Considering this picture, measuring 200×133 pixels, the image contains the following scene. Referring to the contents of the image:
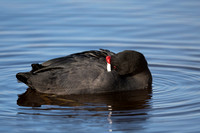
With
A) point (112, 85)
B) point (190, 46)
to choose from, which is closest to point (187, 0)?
Answer: point (190, 46)

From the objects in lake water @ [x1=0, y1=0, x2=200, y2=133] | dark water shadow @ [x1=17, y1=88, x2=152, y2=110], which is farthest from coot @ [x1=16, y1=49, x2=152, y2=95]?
lake water @ [x1=0, y1=0, x2=200, y2=133]

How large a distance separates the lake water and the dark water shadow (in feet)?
0.07

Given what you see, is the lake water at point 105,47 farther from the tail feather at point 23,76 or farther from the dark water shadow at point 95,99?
the tail feather at point 23,76

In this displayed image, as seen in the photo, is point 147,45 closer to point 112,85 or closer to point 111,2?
point 112,85

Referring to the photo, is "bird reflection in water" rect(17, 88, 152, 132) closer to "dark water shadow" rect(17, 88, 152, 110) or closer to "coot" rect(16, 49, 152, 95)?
"dark water shadow" rect(17, 88, 152, 110)

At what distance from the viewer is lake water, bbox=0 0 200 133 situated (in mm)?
8211

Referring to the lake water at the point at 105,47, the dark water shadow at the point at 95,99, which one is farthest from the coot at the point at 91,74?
the lake water at the point at 105,47

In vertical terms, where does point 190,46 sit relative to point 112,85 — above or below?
above

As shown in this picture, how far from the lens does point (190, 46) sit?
13.2 m

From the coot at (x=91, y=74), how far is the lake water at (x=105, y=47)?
0.77 ft

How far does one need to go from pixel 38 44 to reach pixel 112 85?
4.21 m

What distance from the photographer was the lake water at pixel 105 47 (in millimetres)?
8211

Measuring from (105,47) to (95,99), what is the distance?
3.80m

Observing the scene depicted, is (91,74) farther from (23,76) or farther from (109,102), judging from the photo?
(23,76)
